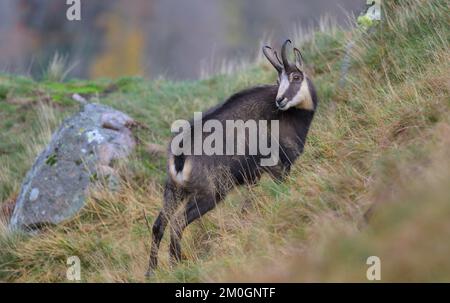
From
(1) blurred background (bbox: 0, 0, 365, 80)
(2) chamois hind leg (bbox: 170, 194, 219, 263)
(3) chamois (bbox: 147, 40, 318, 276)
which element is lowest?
(2) chamois hind leg (bbox: 170, 194, 219, 263)

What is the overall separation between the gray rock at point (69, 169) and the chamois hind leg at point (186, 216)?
2.30 metres

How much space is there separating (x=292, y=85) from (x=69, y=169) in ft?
9.86

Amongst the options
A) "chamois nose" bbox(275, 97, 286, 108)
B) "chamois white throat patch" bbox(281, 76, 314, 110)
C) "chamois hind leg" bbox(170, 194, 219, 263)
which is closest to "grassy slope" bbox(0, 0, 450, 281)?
"chamois hind leg" bbox(170, 194, 219, 263)

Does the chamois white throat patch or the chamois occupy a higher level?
the chamois white throat patch

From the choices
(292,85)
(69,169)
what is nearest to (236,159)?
(292,85)

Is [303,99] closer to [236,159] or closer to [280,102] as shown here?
[280,102]

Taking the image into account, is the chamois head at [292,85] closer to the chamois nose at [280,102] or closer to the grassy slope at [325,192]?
the chamois nose at [280,102]

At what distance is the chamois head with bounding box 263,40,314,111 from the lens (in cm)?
757

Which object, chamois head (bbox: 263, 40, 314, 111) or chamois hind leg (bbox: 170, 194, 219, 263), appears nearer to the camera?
chamois hind leg (bbox: 170, 194, 219, 263)

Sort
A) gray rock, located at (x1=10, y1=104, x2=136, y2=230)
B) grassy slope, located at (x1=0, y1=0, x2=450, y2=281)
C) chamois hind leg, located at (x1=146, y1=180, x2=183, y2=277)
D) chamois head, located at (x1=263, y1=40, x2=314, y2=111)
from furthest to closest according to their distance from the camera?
gray rock, located at (x1=10, y1=104, x2=136, y2=230) < chamois head, located at (x1=263, y1=40, x2=314, y2=111) < chamois hind leg, located at (x1=146, y1=180, x2=183, y2=277) < grassy slope, located at (x1=0, y1=0, x2=450, y2=281)

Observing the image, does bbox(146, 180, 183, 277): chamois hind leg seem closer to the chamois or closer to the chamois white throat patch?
the chamois

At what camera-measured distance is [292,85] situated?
771 centimetres

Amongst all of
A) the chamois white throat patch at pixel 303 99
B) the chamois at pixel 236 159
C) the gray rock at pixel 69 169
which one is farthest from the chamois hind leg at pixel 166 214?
the gray rock at pixel 69 169

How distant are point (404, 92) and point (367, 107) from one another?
19.2 inches
